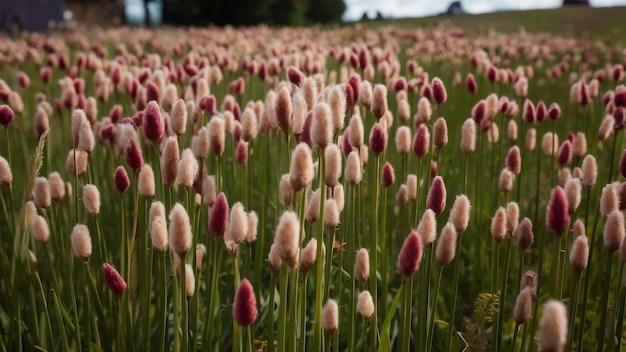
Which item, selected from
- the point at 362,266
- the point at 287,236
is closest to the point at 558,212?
the point at 362,266

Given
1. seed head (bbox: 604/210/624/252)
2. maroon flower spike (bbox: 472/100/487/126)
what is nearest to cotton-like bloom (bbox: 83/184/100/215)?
seed head (bbox: 604/210/624/252)

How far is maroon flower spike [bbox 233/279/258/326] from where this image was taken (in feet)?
3.51

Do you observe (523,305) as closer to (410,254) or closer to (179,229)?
(410,254)

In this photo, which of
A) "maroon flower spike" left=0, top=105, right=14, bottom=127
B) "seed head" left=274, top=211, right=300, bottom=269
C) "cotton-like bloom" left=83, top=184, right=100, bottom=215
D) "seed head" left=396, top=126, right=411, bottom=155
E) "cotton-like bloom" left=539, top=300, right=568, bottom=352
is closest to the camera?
"cotton-like bloom" left=539, top=300, right=568, bottom=352

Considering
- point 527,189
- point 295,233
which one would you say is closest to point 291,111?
point 295,233

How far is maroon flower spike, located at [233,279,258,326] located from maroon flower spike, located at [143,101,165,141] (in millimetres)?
552

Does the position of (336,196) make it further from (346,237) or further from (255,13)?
(255,13)

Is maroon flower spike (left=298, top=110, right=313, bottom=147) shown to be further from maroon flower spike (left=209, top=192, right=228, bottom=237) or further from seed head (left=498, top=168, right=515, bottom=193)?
seed head (left=498, top=168, right=515, bottom=193)

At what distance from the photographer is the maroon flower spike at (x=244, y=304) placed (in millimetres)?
1069

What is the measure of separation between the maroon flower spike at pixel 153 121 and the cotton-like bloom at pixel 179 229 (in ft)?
1.27

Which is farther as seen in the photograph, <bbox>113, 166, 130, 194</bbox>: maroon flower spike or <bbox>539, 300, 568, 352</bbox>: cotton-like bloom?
<bbox>113, 166, 130, 194</bbox>: maroon flower spike

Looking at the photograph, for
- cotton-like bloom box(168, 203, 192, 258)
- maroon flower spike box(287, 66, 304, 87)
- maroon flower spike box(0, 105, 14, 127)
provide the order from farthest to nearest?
maroon flower spike box(287, 66, 304, 87) < maroon flower spike box(0, 105, 14, 127) < cotton-like bloom box(168, 203, 192, 258)

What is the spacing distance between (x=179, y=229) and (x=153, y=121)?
0.42 metres

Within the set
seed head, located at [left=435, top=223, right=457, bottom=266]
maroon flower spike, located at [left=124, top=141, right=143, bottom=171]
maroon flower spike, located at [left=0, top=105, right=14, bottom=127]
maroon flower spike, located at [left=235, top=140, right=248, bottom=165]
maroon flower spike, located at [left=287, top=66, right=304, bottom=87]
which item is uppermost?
maroon flower spike, located at [left=287, top=66, right=304, bottom=87]
